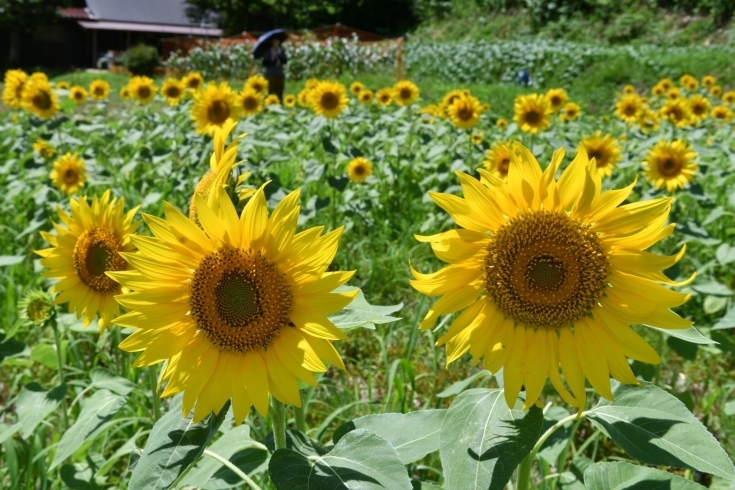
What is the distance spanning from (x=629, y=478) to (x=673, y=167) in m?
3.15

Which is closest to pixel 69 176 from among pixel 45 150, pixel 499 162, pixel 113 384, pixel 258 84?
pixel 45 150

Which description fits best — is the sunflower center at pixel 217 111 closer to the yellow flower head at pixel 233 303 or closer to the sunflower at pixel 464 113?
the sunflower at pixel 464 113

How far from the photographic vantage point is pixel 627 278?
120 cm

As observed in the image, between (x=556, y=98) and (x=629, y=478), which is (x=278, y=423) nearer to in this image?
(x=629, y=478)

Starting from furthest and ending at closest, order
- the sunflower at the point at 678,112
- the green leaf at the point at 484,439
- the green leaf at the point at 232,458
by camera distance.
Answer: the sunflower at the point at 678,112, the green leaf at the point at 232,458, the green leaf at the point at 484,439

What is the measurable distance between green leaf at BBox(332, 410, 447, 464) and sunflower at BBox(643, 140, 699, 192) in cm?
309

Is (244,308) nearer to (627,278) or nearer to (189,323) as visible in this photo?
(189,323)

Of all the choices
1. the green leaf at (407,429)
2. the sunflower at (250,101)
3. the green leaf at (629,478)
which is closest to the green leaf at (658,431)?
the green leaf at (629,478)

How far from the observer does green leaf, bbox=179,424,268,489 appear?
1.41m

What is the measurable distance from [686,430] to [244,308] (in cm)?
79

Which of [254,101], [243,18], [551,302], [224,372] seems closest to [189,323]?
[224,372]

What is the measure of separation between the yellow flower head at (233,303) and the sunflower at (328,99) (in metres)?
4.32

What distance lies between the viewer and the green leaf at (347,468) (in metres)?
1.08

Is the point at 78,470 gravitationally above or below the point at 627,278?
below
